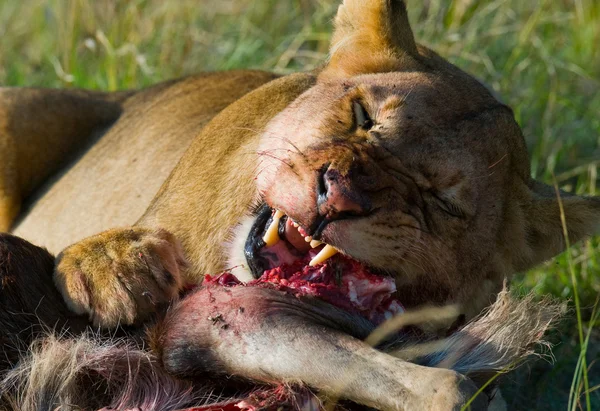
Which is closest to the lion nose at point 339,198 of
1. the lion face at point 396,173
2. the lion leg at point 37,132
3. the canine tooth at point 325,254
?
the lion face at point 396,173

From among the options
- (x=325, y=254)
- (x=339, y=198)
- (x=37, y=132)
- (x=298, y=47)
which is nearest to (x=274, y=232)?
(x=325, y=254)

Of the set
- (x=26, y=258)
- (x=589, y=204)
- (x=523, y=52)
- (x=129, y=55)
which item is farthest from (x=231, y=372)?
(x=523, y=52)

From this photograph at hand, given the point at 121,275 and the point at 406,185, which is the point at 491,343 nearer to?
the point at 406,185

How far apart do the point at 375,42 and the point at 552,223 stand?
762mm

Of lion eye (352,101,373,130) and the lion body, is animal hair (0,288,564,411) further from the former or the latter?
the lion body

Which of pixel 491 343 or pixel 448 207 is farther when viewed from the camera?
pixel 448 207

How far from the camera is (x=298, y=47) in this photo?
5629 millimetres

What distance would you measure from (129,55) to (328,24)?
1.10 metres

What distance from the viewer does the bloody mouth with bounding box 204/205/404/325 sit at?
235 cm

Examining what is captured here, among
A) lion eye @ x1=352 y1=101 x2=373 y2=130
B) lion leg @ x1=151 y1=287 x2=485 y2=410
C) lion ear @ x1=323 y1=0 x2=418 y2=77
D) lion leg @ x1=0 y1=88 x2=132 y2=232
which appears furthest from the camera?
lion leg @ x1=0 y1=88 x2=132 y2=232

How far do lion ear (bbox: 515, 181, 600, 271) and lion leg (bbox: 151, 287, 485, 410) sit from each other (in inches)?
34.9

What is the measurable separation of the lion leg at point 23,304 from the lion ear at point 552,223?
50.9 inches

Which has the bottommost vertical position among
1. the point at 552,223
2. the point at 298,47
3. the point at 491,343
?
the point at 298,47

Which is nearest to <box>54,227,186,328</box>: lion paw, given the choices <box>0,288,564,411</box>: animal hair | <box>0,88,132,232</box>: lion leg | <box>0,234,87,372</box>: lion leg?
<box>0,234,87,372</box>: lion leg
